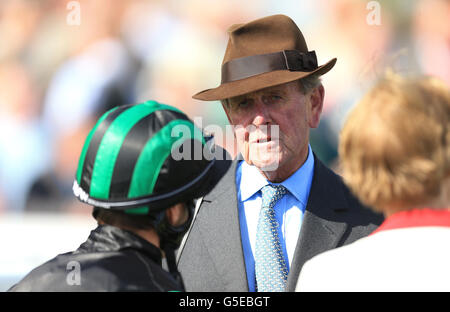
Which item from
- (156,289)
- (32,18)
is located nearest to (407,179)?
(156,289)

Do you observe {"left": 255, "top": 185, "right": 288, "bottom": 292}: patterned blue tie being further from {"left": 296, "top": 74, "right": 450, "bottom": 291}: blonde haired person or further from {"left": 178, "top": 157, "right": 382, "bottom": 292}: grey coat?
{"left": 296, "top": 74, "right": 450, "bottom": 291}: blonde haired person

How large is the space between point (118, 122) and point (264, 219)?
2.86ft

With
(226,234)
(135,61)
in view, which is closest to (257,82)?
(226,234)

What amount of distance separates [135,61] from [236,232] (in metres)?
3.37

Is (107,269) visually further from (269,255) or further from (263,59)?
(263,59)

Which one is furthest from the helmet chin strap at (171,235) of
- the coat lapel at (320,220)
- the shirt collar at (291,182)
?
the shirt collar at (291,182)

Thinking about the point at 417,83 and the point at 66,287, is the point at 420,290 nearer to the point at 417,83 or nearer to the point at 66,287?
the point at 417,83

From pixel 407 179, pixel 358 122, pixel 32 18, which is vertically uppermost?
pixel 32 18

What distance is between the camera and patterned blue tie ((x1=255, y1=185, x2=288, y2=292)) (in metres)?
2.34

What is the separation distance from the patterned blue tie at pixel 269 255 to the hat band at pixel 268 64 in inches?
21.7

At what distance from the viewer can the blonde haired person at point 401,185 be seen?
1.52 m

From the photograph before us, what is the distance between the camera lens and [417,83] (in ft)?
5.21

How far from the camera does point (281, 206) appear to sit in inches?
100

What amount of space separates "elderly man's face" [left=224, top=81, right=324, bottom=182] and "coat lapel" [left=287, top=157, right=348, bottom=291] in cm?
15
